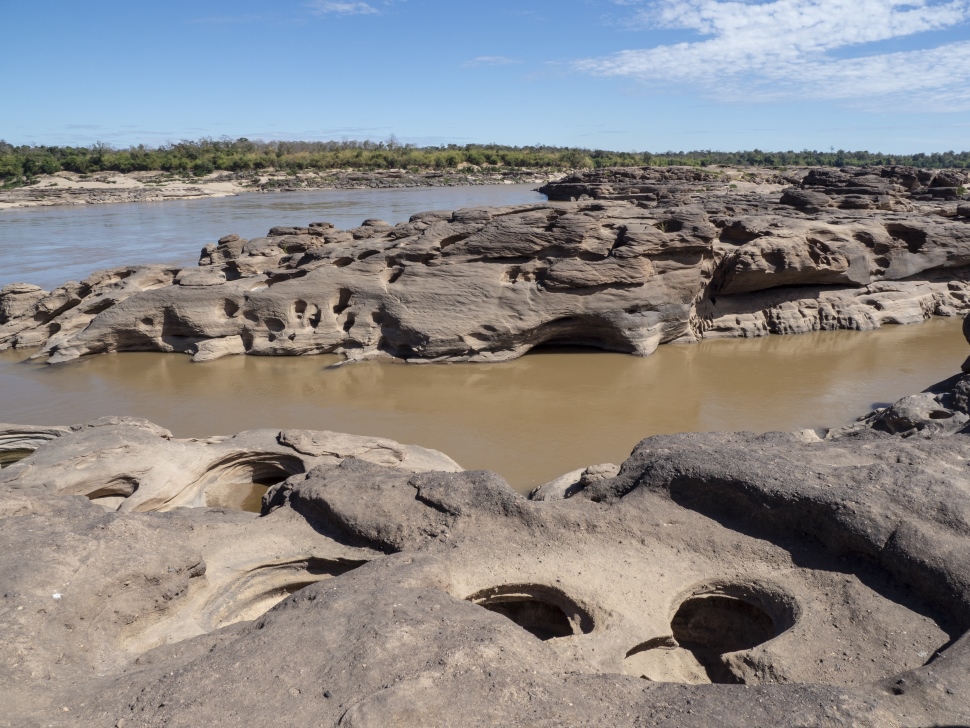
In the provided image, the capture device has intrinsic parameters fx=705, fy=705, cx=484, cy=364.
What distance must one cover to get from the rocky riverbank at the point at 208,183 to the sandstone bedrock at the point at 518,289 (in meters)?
39.9

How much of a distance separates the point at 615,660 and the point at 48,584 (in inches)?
121

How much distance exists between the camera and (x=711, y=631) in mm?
4648

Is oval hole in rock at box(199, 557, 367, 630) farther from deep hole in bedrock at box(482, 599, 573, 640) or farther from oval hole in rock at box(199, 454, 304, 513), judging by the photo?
oval hole in rock at box(199, 454, 304, 513)

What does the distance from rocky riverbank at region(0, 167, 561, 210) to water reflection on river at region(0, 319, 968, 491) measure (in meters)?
41.1

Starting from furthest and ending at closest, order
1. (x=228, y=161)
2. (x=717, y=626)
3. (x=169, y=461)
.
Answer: (x=228, y=161), (x=169, y=461), (x=717, y=626)

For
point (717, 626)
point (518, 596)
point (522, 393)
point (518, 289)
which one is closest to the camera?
point (518, 596)

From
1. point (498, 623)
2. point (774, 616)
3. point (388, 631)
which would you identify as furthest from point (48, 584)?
point (774, 616)

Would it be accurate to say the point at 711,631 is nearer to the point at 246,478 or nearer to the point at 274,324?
the point at 246,478

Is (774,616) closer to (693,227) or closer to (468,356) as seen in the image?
(468,356)

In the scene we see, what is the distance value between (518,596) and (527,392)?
20.0ft

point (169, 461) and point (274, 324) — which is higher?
point (274, 324)

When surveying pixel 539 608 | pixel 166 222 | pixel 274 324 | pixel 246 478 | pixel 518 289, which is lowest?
pixel 246 478

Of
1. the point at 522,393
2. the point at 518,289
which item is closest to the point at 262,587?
the point at 522,393

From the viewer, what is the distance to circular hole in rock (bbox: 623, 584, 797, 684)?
4.12 metres
